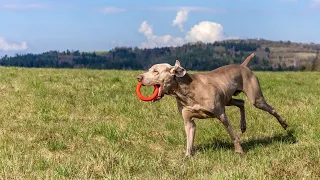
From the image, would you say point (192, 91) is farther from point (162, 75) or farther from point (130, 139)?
point (130, 139)

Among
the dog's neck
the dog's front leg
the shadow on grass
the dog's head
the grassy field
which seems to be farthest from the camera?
the shadow on grass

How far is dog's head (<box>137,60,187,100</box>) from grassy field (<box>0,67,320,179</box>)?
131cm

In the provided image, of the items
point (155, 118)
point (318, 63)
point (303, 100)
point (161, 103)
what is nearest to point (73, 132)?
point (155, 118)

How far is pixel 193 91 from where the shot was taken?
7.77 metres

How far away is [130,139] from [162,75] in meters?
2.23

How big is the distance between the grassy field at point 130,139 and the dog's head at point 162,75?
1312mm

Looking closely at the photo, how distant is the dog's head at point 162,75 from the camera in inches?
294

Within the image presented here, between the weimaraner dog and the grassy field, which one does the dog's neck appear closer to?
the weimaraner dog

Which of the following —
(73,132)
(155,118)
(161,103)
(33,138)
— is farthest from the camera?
(161,103)

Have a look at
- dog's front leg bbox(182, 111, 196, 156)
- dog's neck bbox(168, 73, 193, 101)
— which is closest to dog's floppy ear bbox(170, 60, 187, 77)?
dog's neck bbox(168, 73, 193, 101)

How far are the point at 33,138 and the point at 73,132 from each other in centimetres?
96

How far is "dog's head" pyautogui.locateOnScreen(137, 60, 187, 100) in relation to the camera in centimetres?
747

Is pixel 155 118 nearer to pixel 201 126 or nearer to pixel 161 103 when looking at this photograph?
pixel 201 126

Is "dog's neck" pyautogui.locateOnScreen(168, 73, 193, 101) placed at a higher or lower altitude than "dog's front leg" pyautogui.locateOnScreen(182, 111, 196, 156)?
higher
